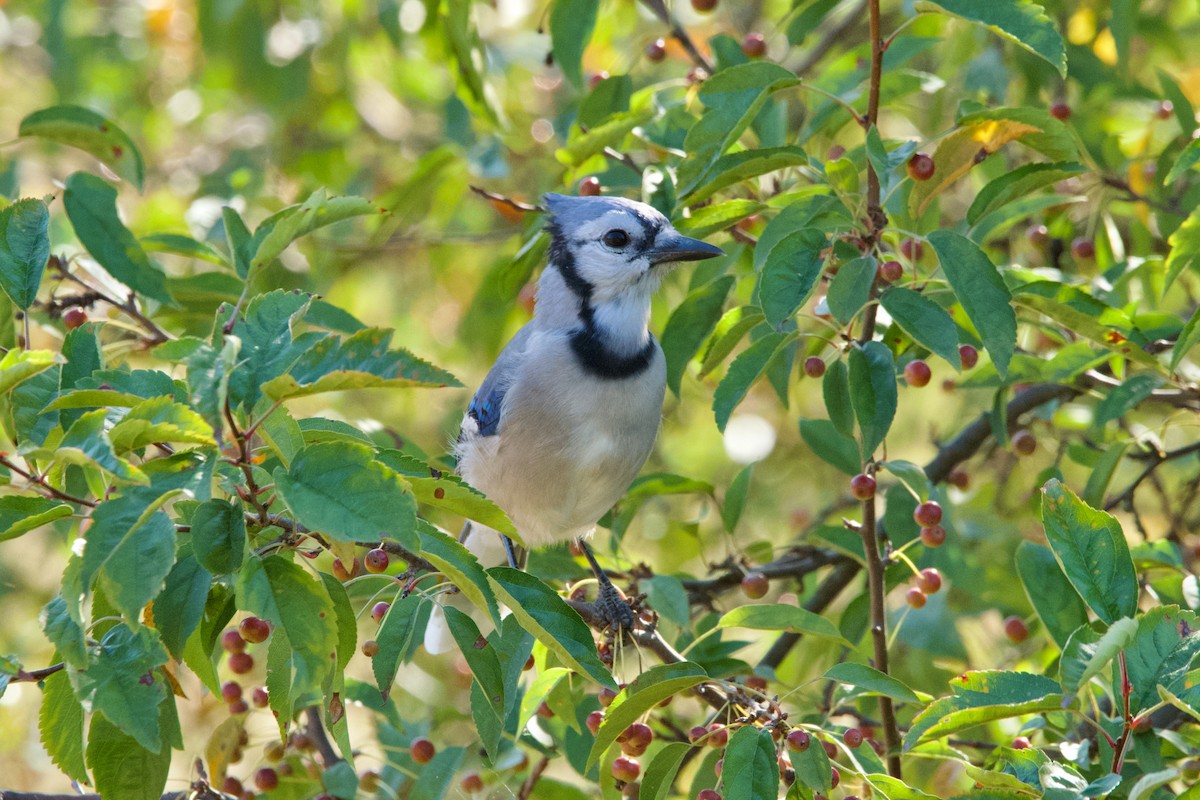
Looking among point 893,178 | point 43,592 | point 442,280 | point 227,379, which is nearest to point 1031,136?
point 893,178

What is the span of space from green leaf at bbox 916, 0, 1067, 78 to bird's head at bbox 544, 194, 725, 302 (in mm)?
854

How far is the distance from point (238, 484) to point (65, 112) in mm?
1407

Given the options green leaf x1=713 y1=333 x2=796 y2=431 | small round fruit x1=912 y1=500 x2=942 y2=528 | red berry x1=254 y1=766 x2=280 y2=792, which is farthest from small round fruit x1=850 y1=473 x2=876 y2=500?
red berry x1=254 y1=766 x2=280 y2=792

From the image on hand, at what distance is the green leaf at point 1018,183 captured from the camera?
6.64 feet

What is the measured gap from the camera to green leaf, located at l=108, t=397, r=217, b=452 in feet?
4.39

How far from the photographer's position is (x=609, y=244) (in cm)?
278

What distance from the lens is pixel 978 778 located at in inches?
61.7

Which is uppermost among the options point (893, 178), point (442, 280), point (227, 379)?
point (227, 379)

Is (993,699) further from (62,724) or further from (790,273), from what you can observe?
(62,724)

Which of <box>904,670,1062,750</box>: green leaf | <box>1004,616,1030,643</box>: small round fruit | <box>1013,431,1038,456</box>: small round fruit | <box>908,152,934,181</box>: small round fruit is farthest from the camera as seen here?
<box>1013,431,1038,456</box>: small round fruit

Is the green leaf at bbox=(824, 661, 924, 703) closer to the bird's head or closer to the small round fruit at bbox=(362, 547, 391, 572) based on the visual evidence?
the small round fruit at bbox=(362, 547, 391, 572)

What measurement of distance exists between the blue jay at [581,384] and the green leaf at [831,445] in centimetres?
37

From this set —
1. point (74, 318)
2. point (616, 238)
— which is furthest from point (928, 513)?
point (74, 318)

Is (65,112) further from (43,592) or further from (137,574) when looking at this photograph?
(43,592)
